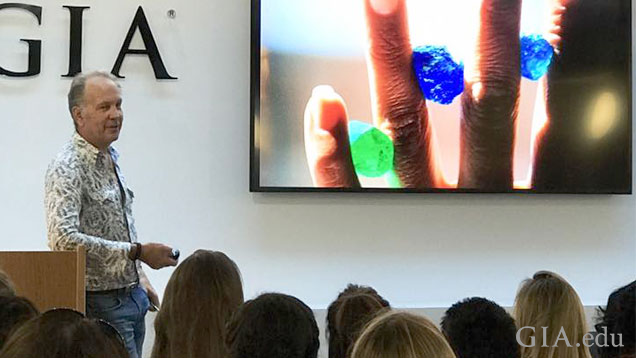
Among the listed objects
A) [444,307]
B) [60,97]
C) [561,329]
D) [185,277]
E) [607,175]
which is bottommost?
[444,307]

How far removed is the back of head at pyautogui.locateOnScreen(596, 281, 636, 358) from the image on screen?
1.78 m

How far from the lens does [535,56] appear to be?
372 centimetres

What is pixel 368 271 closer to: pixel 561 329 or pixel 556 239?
pixel 556 239

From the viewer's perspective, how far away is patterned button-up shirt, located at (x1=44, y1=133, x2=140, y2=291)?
2.21 meters

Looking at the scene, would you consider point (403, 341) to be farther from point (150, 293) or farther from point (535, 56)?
point (535, 56)

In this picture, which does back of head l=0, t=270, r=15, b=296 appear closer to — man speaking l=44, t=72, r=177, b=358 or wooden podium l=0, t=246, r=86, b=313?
wooden podium l=0, t=246, r=86, b=313

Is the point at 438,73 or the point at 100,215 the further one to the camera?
the point at 438,73

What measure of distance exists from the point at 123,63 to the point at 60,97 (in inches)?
12.3

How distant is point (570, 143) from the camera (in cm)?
373

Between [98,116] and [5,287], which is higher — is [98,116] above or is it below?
above

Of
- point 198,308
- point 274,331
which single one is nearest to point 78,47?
point 198,308

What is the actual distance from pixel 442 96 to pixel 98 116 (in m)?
1.78

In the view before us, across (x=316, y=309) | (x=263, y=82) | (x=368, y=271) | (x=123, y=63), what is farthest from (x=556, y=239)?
(x=123, y=63)

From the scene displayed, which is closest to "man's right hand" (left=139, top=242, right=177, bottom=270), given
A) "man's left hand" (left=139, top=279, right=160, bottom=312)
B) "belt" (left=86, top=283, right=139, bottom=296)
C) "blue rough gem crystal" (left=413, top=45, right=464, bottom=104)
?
"belt" (left=86, top=283, right=139, bottom=296)
